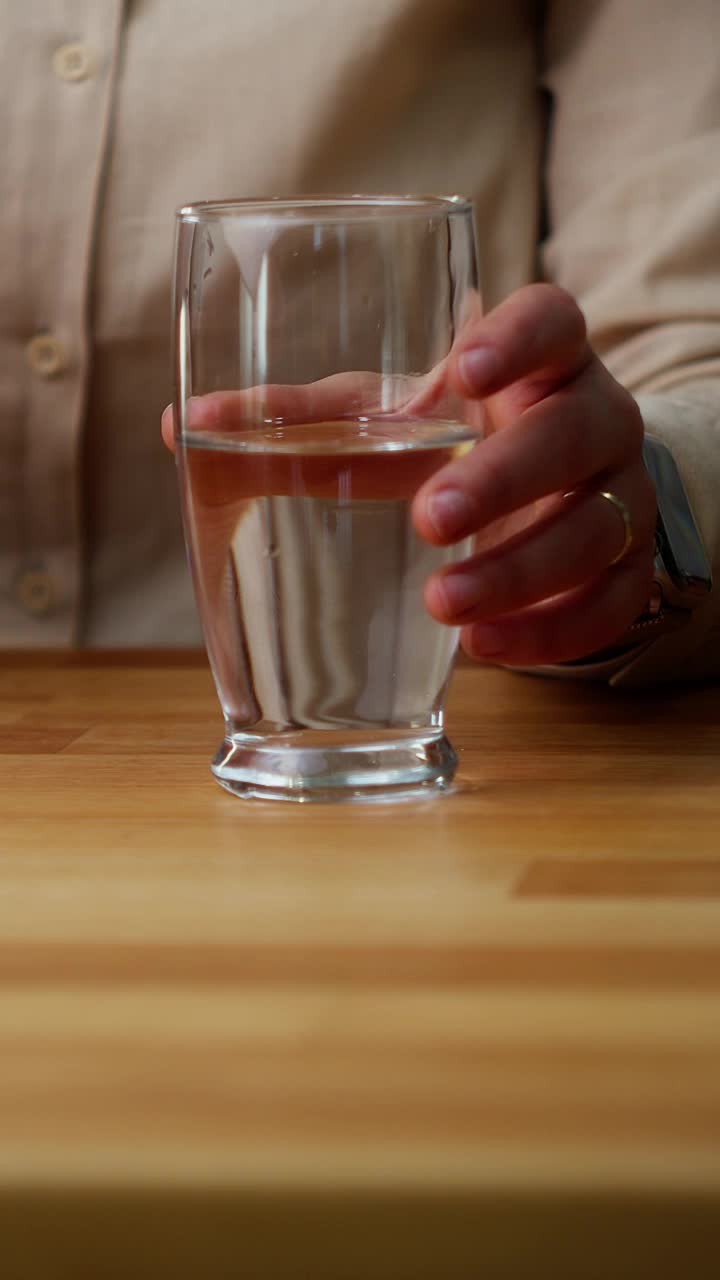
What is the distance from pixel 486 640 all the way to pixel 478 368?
0.09m

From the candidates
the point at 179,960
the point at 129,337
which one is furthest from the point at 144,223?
the point at 179,960

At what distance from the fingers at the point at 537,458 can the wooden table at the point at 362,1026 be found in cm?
7

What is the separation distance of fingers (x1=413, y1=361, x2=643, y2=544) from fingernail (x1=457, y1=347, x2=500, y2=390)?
19 mm

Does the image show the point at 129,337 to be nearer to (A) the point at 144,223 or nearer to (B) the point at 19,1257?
(A) the point at 144,223

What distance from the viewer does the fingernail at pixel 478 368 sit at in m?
0.32

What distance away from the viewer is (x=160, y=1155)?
168 mm

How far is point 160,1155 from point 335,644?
0.17 meters

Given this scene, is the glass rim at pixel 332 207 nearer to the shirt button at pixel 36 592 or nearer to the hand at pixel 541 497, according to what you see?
the hand at pixel 541 497

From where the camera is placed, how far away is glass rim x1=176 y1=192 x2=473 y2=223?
0.31 meters

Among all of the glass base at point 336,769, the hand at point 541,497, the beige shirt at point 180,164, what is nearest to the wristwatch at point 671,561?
the hand at point 541,497

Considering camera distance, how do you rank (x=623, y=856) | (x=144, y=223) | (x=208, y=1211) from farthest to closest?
(x=144, y=223)
(x=623, y=856)
(x=208, y=1211)

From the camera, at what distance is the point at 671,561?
42 centimetres

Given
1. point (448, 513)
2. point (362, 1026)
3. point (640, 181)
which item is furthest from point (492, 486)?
point (640, 181)

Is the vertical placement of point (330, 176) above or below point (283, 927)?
above
